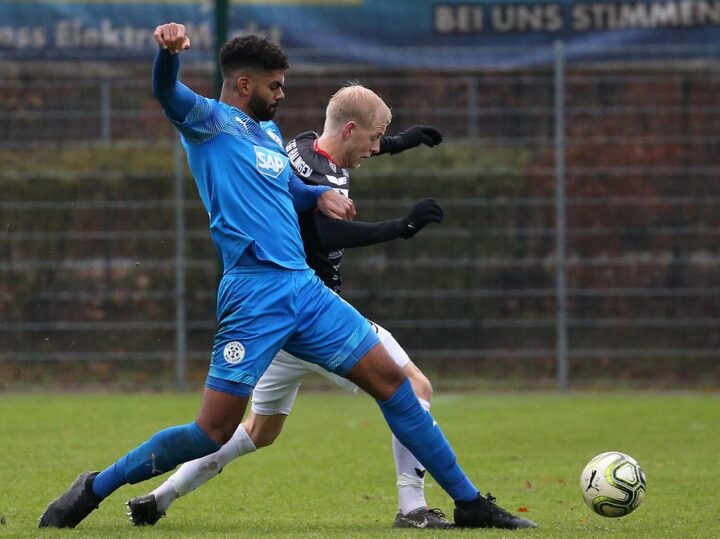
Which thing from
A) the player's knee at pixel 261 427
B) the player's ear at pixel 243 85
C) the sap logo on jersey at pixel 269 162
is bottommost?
the player's knee at pixel 261 427

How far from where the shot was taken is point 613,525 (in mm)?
6773

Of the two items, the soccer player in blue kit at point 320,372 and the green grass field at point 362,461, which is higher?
the soccer player in blue kit at point 320,372

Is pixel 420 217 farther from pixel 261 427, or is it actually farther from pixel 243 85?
pixel 261 427

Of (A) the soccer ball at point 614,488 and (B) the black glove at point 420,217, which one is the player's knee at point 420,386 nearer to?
(A) the soccer ball at point 614,488

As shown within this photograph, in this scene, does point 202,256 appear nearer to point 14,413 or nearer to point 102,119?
point 102,119

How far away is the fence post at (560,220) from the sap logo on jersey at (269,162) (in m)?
8.18

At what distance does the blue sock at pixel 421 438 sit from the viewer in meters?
6.38

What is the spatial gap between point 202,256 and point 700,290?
193 inches

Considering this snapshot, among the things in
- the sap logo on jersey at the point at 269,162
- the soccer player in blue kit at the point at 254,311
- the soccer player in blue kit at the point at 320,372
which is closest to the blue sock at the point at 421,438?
the soccer player in blue kit at the point at 254,311

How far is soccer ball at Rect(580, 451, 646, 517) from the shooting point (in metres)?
6.65

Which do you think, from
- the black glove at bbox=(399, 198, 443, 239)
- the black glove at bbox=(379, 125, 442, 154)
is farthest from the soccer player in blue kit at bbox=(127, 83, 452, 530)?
the black glove at bbox=(379, 125, 442, 154)

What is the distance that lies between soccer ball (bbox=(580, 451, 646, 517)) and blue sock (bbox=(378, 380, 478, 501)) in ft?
2.09

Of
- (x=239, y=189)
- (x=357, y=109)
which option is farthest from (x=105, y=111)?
(x=239, y=189)

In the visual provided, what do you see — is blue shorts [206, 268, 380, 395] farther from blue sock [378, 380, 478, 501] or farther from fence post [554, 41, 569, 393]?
fence post [554, 41, 569, 393]
